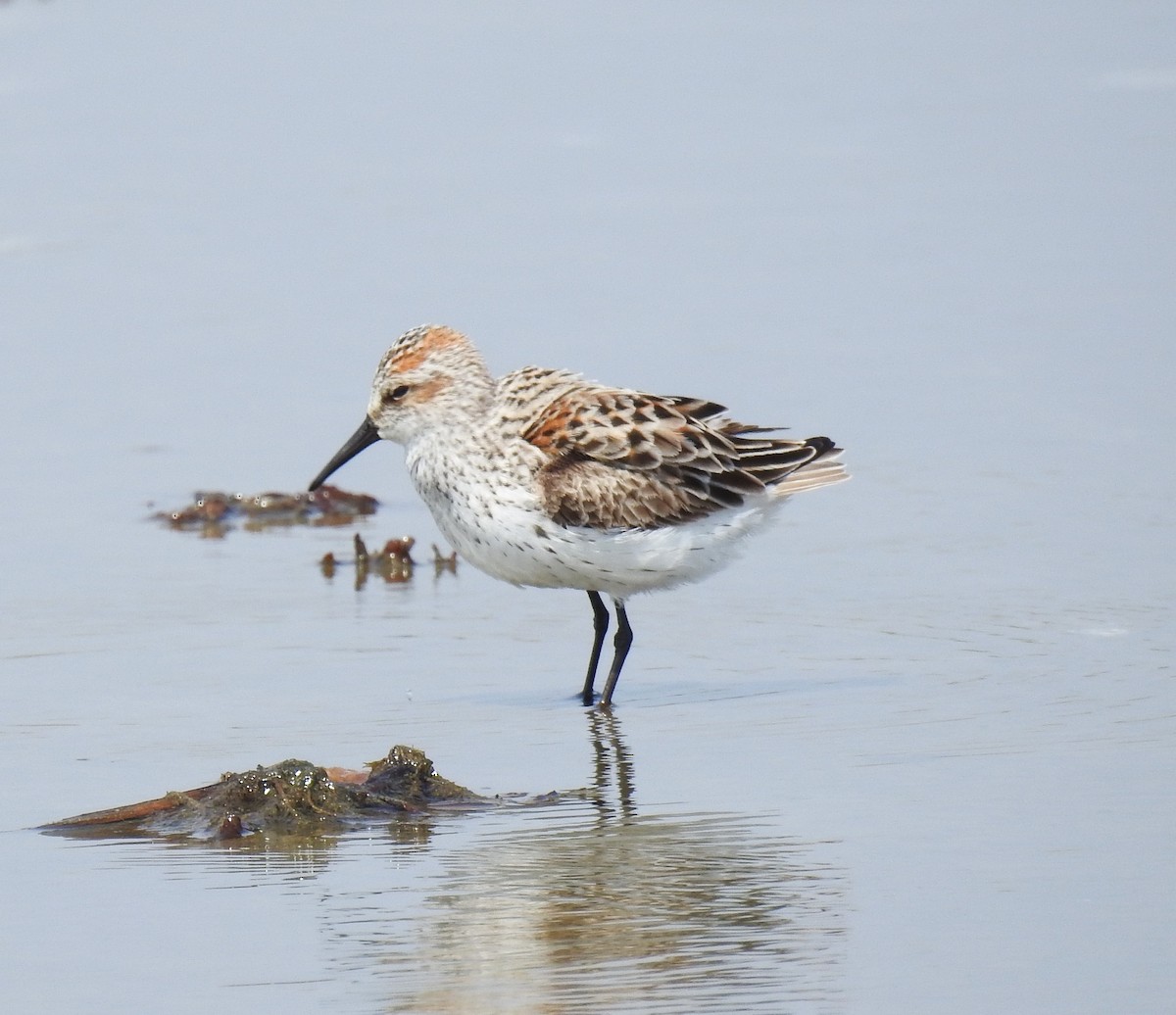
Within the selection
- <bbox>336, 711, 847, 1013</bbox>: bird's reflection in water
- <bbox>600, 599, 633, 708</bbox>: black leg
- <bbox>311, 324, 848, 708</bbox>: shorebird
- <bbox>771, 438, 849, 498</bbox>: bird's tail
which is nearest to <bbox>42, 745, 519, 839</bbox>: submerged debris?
<bbox>336, 711, 847, 1013</bbox>: bird's reflection in water

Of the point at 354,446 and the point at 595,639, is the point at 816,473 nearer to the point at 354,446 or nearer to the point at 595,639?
the point at 595,639

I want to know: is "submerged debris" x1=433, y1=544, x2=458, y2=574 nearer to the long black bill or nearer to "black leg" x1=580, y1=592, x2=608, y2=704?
the long black bill

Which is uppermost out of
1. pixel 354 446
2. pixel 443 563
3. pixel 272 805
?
pixel 354 446

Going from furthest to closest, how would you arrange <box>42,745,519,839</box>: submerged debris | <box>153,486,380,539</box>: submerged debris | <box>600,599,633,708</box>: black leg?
<box>153,486,380,539</box>: submerged debris < <box>600,599,633,708</box>: black leg < <box>42,745,519,839</box>: submerged debris

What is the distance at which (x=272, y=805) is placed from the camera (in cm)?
698

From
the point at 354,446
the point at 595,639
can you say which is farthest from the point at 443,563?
the point at 595,639

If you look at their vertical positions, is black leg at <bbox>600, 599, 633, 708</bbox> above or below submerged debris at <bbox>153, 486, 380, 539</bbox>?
below

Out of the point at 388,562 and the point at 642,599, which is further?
the point at 388,562

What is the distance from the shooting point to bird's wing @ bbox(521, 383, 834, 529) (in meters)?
8.95

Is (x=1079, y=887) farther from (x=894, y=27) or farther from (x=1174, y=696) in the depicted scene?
(x=894, y=27)

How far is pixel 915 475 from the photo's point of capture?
1198 centimetres

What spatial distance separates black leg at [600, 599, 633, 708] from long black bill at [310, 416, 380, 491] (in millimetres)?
1382

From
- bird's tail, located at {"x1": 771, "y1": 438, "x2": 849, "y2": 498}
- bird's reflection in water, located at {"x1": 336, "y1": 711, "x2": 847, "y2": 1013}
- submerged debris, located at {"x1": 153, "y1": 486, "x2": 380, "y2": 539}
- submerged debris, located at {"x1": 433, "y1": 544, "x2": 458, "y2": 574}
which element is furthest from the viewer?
submerged debris, located at {"x1": 153, "y1": 486, "x2": 380, "y2": 539}

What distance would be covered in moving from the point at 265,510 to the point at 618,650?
10.9 feet
